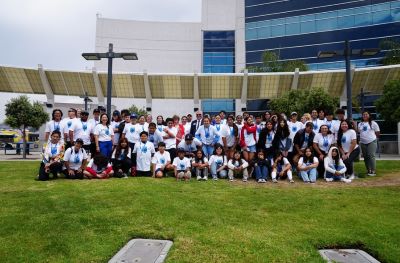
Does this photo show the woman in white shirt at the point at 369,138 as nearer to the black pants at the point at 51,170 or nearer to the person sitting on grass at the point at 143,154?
the person sitting on grass at the point at 143,154

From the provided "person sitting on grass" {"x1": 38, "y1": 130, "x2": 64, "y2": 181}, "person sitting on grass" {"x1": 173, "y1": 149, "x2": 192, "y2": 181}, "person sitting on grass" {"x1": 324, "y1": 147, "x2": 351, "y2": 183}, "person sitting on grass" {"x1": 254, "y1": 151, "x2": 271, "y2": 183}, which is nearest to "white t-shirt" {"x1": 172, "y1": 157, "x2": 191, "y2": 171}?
"person sitting on grass" {"x1": 173, "y1": 149, "x2": 192, "y2": 181}

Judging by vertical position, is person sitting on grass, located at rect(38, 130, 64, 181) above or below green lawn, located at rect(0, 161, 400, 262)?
above

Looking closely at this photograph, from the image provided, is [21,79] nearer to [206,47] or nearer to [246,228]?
[246,228]

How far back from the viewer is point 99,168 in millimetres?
9680

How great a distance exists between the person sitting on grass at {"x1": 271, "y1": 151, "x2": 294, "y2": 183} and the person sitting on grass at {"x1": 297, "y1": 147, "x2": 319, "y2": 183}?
1.09 feet

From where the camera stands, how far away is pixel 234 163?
9.88 metres

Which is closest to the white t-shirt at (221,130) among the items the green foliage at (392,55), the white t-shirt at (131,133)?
the white t-shirt at (131,133)

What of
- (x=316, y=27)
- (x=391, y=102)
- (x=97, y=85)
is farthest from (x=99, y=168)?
(x=316, y=27)

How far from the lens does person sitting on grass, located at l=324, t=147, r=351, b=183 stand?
9445mm

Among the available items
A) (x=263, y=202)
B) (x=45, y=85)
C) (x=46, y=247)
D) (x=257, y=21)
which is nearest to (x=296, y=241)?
(x=263, y=202)

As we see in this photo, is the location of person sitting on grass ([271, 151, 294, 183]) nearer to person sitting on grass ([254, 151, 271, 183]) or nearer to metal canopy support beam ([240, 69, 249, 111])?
person sitting on grass ([254, 151, 271, 183])

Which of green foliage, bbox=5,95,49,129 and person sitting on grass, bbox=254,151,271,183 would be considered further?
green foliage, bbox=5,95,49,129

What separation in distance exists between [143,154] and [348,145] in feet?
19.7

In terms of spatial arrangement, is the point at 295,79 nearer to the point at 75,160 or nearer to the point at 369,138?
the point at 369,138
